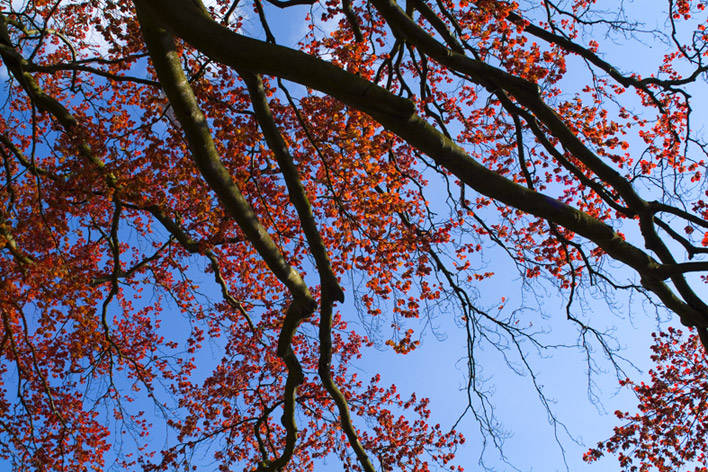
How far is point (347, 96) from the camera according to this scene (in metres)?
3.09

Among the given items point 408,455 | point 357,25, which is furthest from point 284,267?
point 408,455

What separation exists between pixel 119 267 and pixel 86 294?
0.62 metres

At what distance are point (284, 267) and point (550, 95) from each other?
6200mm

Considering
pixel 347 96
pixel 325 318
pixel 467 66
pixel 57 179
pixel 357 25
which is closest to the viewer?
pixel 347 96

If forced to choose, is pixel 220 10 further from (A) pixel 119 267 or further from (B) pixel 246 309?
(B) pixel 246 309

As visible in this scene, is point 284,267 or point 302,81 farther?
point 284,267

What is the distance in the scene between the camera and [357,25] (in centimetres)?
743

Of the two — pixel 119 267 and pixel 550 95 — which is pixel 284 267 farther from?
pixel 550 95

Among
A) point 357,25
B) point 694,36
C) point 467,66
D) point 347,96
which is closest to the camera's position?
point 347,96

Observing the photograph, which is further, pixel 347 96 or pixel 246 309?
pixel 246 309

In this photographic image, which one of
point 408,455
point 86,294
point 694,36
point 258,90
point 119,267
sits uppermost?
point 694,36

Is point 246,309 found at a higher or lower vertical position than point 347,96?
higher

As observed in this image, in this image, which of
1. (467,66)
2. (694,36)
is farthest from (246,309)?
(694,36)

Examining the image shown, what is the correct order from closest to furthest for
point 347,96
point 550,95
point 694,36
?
point 347,96, point 694,36, point 550,95
